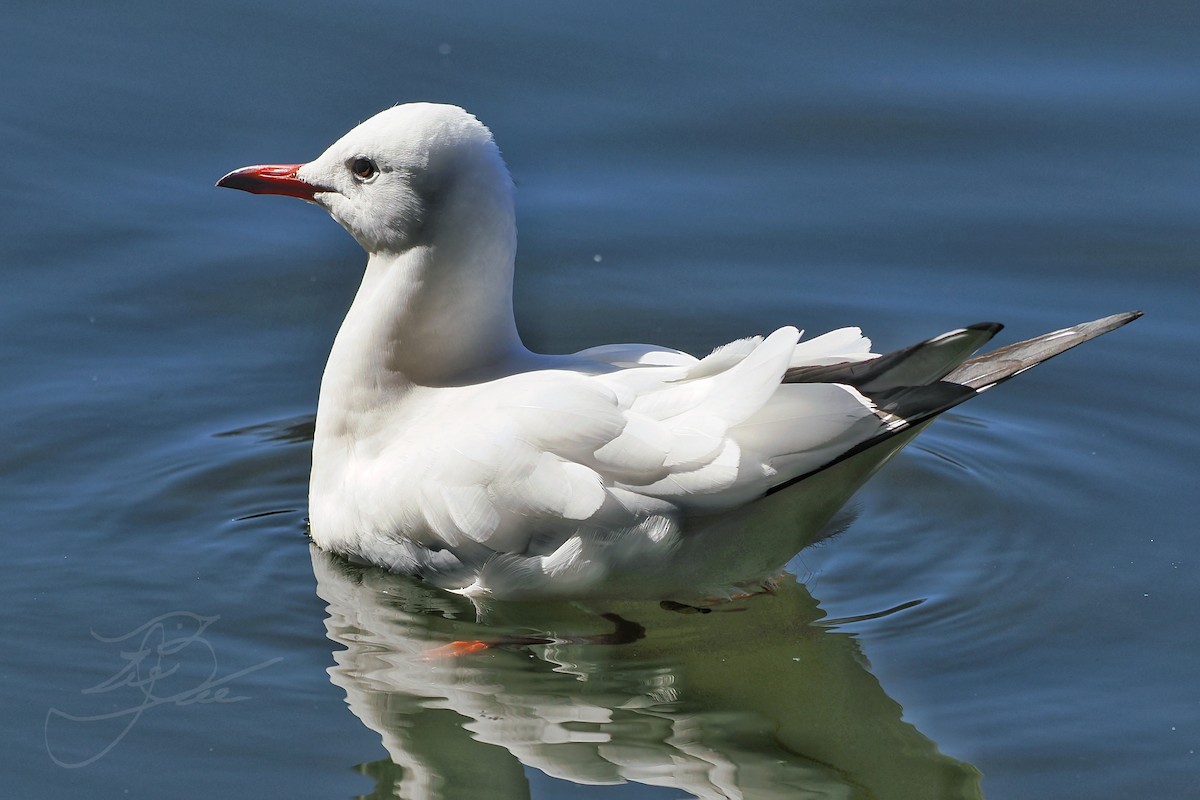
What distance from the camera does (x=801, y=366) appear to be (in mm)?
5254

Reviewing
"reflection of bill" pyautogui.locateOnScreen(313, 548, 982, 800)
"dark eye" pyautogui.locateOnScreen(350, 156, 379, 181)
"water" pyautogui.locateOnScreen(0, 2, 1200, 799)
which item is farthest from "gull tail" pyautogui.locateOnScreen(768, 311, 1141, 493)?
"dark eye" pyautogui.locateOnScreen(350, 156, 379, 181)

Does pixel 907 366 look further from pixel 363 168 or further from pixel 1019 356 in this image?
pixel 363 168

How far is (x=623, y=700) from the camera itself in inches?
207

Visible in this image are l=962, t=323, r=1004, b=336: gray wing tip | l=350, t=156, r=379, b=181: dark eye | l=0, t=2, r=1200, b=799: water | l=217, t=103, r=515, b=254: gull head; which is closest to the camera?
l=962, t=323, r=1004, b=336: gray wing tip

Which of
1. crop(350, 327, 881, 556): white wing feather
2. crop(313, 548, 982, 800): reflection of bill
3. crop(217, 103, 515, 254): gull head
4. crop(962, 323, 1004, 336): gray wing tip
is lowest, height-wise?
crop(313, 548, 982, 800): reflection of bill

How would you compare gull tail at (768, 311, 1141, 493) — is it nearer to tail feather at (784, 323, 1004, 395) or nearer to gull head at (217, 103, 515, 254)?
tail feather at (784, 323, 1004, 395)

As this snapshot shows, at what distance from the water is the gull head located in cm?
115

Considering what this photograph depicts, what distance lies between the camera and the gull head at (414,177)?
566 cm

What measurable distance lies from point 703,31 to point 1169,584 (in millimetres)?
4320

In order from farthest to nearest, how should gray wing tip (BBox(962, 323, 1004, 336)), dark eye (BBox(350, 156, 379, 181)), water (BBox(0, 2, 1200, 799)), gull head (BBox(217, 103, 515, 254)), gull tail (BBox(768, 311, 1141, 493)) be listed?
1. dark eye (BBox(350, 156, 379, 181))
2. gull head (BBox(217, 103, 515, 254))
3. water (BBox(0, 2, 1200, 799))
4. gull tail (BBox(768, 311, 1141, 493))
5. gray wing tip (BBox(962, 323, 1004, 336))

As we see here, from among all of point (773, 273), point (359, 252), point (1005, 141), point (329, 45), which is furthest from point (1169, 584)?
point (329, 45)

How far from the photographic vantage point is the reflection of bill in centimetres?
Result: 486

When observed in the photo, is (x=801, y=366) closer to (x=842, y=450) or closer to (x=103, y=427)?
(x=842, y=450)
